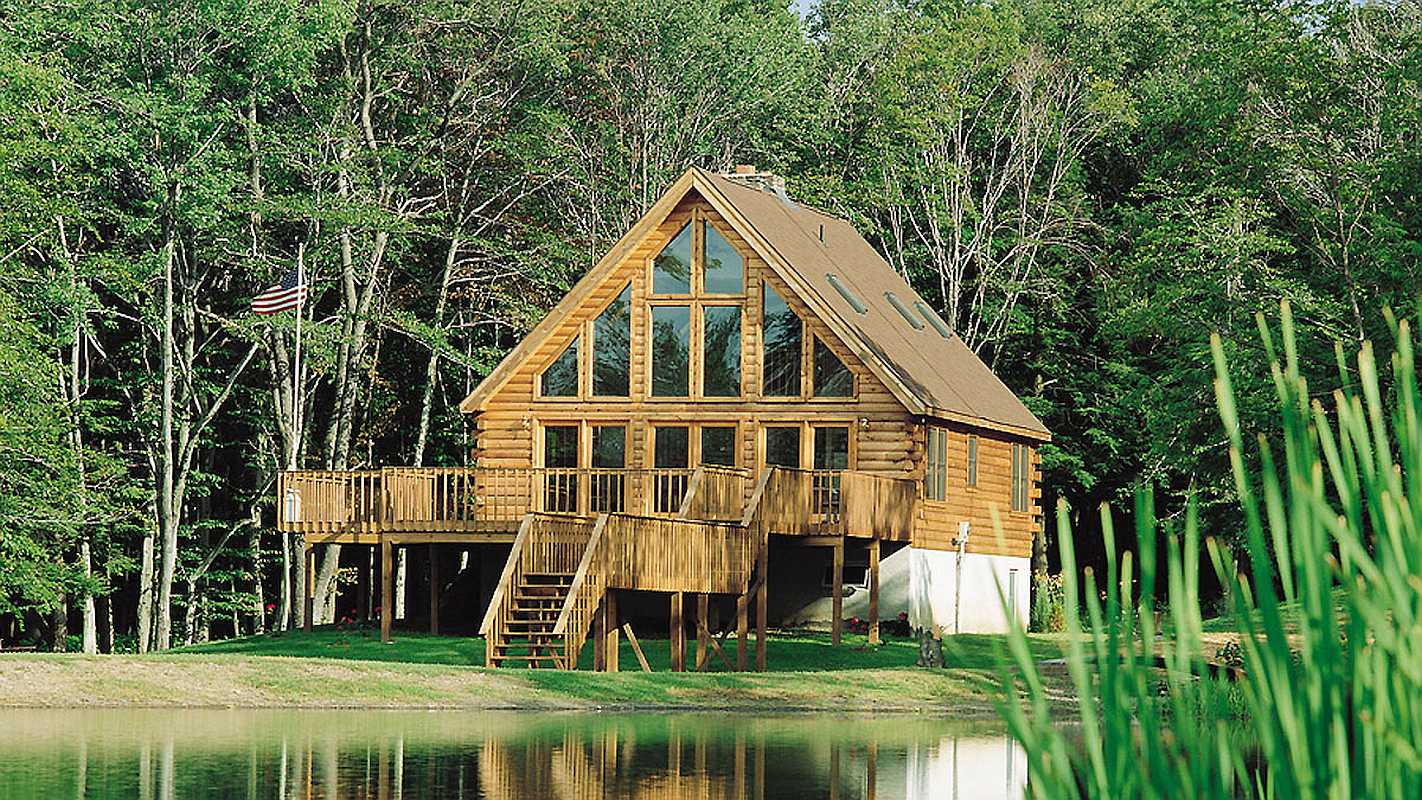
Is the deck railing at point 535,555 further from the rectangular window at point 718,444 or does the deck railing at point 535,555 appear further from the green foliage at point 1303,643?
the green foliage at point 1303,643

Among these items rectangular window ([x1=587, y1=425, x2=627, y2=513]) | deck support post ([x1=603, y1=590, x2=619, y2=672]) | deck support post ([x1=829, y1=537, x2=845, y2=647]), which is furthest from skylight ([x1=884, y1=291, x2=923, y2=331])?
deck support post ([x1=603, y1=590, x2=619, y2=672])

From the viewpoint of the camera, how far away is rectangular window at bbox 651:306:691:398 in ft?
121

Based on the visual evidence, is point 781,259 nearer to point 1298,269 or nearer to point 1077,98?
point 1298,269

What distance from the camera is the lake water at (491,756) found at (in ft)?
50.4

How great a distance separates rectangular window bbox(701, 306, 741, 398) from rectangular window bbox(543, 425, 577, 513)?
8.23 feet

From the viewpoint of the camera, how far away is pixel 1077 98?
48.6 metres

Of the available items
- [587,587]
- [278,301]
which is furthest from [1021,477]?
[587,587]

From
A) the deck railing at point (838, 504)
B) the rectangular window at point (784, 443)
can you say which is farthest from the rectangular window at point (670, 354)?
the deck railing at point (838, 504)

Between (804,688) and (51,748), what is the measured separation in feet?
33.6

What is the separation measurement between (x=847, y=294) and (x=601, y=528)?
33.4 ft

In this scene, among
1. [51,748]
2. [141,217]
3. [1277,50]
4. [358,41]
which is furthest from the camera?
[358,41]

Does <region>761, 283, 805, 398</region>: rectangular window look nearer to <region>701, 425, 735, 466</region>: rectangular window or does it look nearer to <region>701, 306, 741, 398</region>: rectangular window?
<region>701, 306, 741, 398</region>: rectangular window

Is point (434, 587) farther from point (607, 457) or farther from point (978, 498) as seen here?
point (978, 498)

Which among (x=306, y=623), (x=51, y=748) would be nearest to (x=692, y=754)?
(x=51, y=748)
